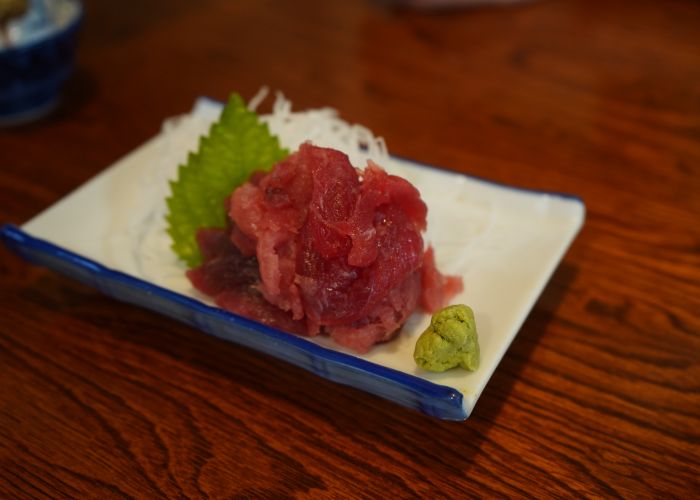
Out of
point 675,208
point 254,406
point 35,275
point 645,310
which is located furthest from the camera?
point 675,208

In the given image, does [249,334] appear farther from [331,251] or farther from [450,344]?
[450,344]

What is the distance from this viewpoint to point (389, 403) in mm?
1605

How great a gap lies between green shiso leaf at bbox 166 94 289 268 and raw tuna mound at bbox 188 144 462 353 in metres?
0.22

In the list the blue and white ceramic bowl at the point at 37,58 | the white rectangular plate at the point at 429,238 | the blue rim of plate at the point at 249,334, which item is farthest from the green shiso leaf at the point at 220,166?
the blue and white ceramic bowl at the point at 37,58

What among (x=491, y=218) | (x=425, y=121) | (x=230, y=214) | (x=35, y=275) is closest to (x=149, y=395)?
(x=230, y=214)

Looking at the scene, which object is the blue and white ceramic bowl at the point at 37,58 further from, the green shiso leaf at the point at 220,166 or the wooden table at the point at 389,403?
the green shiso leaf at the point at 220,166

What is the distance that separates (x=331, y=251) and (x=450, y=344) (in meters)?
0.31

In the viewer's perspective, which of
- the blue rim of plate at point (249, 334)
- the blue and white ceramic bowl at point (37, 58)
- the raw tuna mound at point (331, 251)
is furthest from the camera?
the blue and white ceramic bowl at point (37, 58)

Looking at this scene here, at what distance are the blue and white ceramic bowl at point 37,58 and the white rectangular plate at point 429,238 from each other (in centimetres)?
68

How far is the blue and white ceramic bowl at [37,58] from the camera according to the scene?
8.39 ft

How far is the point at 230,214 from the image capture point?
167cm

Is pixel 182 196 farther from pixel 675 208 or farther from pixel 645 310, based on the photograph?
pixel 675 208

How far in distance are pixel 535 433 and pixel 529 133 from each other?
4.64 ft

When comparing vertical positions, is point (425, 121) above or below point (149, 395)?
above
